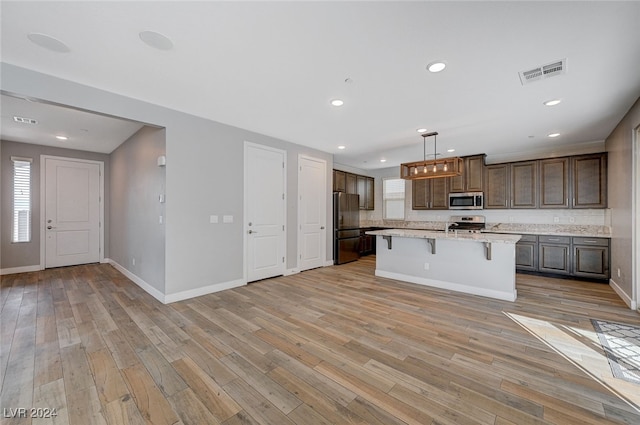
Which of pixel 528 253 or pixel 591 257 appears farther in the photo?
pixel 528 253

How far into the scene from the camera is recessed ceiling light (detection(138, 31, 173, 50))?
6.69ft

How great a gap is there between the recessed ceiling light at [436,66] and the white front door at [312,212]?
10.9 ft

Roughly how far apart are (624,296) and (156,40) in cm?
643

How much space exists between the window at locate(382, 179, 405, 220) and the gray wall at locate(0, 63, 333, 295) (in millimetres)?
4847

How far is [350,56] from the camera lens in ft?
7.58

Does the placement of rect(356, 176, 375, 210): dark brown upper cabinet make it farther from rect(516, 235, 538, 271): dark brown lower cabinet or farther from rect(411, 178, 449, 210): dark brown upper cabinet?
rect(516, 235, 538, 271): dark brown lower cabinet

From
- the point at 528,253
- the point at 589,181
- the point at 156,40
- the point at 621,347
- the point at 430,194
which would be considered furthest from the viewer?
the point at 430,194

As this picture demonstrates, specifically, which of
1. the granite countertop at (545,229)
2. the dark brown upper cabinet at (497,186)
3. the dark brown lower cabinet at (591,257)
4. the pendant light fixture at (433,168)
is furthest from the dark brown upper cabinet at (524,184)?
the pendant light fixture at (433,168)

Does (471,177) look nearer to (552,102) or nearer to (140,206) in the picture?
(552,102)

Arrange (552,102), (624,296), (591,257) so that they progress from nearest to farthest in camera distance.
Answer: (552,102) → (624,296) → (591,257)

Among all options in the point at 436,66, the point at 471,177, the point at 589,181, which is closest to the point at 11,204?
the point at 436,66

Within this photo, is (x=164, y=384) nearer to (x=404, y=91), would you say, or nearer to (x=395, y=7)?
(x=395, y=7)

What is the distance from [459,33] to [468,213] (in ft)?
17.6

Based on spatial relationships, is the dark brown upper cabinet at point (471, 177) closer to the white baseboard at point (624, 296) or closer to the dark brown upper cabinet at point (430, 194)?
the dark brown upper cabinet at point (430, 194)
